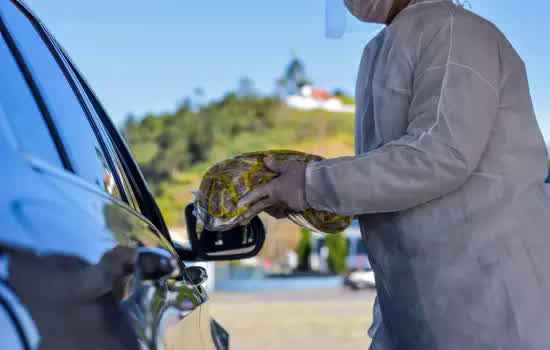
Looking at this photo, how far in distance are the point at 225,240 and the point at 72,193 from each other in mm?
1350

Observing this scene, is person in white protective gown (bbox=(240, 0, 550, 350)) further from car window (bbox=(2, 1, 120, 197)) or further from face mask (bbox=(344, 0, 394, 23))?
car window (bbox=(2, 1, 120, 197))

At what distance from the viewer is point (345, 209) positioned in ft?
5.65

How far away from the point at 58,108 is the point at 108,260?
1.81 ft

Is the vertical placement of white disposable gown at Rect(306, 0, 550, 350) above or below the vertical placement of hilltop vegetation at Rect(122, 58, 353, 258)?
above

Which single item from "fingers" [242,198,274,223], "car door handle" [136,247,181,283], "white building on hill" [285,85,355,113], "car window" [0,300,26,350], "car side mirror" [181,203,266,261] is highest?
"car window" [0,300,26,350]

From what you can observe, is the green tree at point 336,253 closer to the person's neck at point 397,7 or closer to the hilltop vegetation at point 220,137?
the hilltop vegetation at point 220,137

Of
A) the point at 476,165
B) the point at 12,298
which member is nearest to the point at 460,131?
the point at 476,165

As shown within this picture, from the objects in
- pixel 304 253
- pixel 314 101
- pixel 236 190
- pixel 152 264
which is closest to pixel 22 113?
pixel 152 264

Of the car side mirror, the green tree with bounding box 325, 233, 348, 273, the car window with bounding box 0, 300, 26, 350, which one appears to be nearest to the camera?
the car window with bounding box 0, 300, 26, 350

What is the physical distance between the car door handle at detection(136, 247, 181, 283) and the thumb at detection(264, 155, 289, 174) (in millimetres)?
826

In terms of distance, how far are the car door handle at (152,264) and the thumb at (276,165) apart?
0.83 metres

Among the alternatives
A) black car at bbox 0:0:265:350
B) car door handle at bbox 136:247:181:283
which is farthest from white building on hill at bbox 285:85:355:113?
car door handle at bbox 136:247:181:283

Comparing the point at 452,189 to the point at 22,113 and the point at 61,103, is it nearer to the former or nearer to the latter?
the point at 61,103

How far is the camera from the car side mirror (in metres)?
2.25
